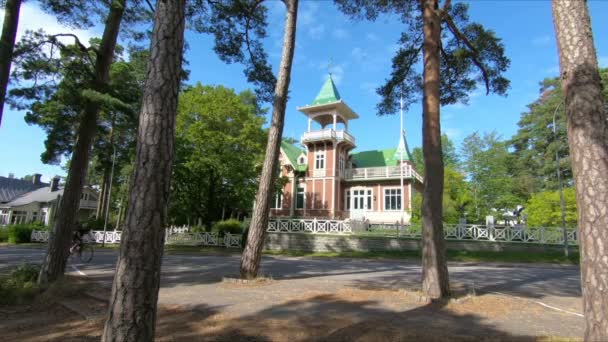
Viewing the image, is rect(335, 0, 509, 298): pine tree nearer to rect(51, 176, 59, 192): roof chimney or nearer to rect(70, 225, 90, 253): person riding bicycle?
rect(70, 225, 90, 253): person riding bicycle

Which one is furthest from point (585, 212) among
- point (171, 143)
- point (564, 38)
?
point (171, 143)

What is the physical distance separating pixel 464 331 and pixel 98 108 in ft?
30.0

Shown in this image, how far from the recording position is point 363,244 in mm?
20578

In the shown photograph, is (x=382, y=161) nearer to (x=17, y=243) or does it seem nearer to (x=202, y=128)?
(x=202, y=128)

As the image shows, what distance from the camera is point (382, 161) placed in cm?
3653

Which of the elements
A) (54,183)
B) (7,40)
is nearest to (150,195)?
(7,40)

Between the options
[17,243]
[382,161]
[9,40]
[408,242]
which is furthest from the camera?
[382,161]

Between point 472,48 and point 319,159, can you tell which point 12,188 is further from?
point 472,48

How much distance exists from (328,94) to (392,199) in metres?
11.8

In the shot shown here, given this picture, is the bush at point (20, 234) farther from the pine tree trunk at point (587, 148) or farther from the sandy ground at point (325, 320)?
the pine tree trunk at point (587, 148)

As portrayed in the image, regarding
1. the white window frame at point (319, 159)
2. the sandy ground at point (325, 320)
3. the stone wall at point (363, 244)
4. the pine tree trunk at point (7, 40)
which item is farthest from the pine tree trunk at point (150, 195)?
the white window frame at point (319, 159)

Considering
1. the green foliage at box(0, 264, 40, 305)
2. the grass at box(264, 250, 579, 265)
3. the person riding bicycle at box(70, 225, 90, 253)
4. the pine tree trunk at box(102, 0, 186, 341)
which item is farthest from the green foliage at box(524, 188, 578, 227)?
the green foliage at box(0, 264, 40, 305)

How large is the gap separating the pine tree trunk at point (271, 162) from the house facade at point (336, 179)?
22492 millimetres

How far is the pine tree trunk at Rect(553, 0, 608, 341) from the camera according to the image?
10.2 ft
